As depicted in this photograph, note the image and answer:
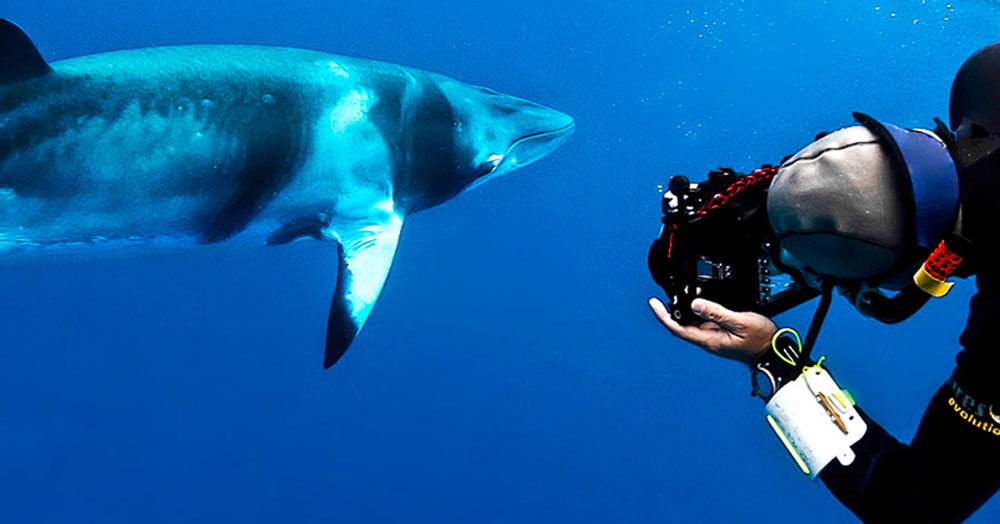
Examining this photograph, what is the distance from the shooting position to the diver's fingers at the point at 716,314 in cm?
252

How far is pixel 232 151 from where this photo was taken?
5.04m

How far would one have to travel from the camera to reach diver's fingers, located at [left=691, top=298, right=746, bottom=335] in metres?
2.52

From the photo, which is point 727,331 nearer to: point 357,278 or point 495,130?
point 357,278

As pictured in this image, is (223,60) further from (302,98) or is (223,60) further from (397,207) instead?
(397,207)

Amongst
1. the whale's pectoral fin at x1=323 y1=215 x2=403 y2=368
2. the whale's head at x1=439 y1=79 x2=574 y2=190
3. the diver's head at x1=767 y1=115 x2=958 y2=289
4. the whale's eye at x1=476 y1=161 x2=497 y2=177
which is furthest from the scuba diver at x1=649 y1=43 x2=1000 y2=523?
the whale's eye at x1=476 y1=161 x2=497 y2=177

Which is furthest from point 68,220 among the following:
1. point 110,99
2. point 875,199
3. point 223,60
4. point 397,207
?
point 875,199

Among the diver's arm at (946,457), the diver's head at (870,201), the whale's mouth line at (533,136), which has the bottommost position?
the whale's mouth line at (533,136)

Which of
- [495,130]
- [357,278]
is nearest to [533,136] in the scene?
[495,130]

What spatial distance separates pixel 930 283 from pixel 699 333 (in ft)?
2.71

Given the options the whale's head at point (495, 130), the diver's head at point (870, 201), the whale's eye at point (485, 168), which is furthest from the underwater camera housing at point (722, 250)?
the whale's eye at point (485, 168)

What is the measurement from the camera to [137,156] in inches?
188

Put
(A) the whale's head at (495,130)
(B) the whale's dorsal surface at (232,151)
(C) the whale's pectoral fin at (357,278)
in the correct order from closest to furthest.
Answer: (B) the whale's dorsal surface at (232,151), (C) the whale's pectoral fin at (357,278), (A) the whale's head at (495,130)

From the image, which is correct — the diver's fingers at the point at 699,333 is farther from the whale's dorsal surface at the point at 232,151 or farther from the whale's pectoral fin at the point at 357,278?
the whale's dorsal surface at the point at 232,151

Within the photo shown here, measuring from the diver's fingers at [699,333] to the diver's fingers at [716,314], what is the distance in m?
0.06
